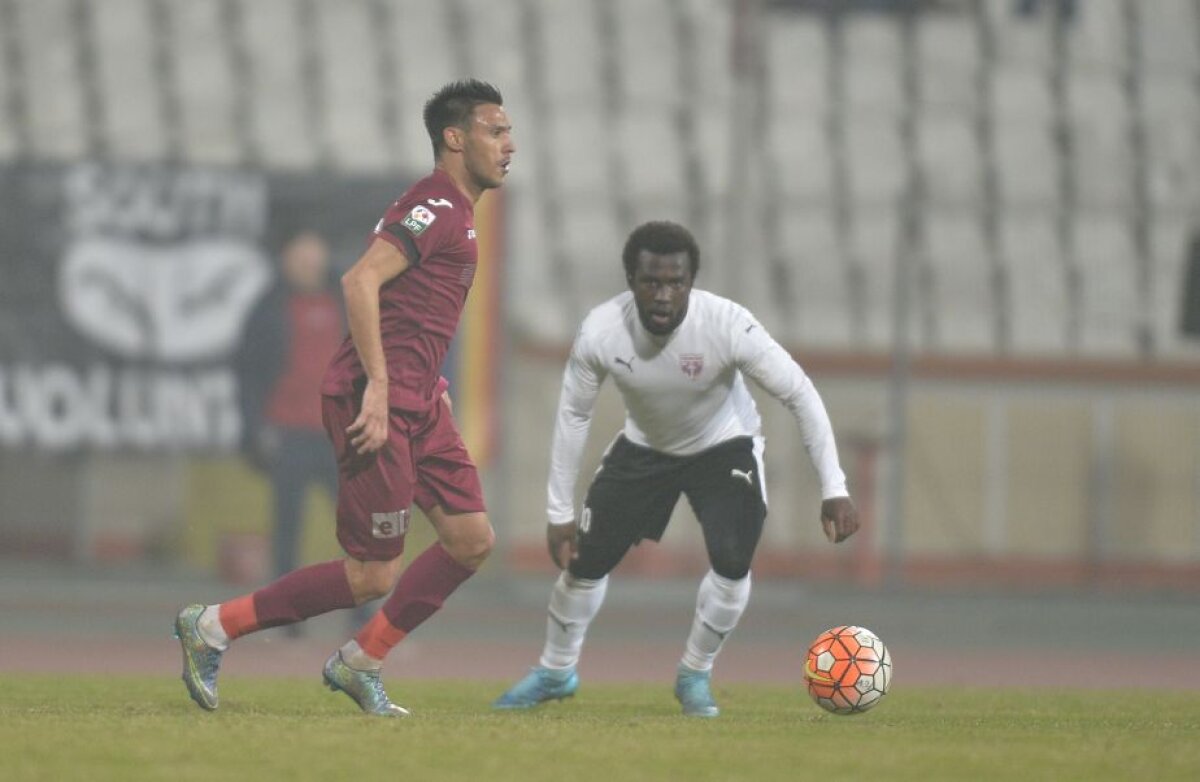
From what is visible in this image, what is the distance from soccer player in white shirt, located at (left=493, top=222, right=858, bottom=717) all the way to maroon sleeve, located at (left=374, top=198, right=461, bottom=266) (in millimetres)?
936

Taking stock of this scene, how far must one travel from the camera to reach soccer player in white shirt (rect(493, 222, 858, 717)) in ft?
31.6

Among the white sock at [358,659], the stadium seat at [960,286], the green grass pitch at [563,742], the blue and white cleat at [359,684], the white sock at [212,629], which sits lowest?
the green grass pitch at [563,742]

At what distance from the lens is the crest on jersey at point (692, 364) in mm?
9773

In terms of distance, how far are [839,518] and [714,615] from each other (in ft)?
3.05

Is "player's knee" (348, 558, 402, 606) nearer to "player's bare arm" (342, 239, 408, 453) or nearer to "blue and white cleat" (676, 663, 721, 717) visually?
"player's bare arm" (342, 239, 408, 453)

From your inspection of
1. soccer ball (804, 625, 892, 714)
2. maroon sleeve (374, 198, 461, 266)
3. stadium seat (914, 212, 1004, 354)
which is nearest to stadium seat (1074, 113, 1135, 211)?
stadium seat (914, 212, 1004, 354)

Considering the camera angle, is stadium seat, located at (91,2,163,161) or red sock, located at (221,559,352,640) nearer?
red sock, located at (221,559,352,640)

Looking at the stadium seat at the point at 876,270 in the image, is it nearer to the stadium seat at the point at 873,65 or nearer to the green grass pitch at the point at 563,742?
the stadium seat at the point at 873,65

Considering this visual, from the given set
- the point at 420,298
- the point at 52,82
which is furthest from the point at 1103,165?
the point at 420,298

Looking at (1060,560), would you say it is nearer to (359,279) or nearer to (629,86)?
(629,86)

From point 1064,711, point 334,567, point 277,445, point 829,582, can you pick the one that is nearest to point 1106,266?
point 829,582

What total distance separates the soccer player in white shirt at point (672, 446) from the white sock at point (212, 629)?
1466 millimetres

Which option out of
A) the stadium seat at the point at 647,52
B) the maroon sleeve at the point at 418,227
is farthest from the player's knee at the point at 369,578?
the stadium seat at the point at 647,52

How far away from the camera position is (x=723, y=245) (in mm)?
21344
